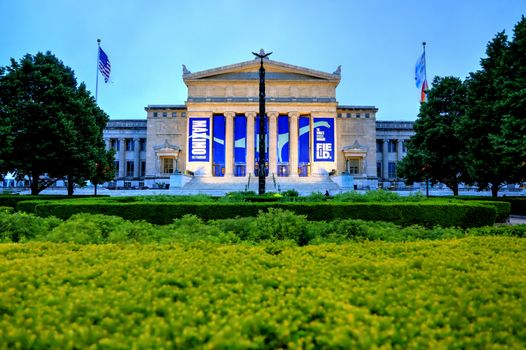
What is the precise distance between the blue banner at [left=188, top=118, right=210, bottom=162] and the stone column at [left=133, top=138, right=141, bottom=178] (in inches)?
742

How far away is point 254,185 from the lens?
42719 millimetres

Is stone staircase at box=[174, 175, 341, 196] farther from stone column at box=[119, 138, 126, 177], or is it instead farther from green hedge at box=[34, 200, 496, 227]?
stone column at box=[119, 138, 126, 177]

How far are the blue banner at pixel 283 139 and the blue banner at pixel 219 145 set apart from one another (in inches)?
320

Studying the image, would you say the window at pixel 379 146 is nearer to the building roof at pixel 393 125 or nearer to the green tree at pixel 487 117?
the building roof at pixel 393 125

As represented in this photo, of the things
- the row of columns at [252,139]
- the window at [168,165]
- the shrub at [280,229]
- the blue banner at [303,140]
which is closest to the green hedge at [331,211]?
the shrub at [280,229]

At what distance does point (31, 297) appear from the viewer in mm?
3717

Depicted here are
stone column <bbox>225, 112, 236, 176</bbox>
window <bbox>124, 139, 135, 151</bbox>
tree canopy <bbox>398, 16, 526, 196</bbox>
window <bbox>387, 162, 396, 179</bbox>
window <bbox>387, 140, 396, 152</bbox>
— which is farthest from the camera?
window <bbox>387, 140, 396, 152</bbox>

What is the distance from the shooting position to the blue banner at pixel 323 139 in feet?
163

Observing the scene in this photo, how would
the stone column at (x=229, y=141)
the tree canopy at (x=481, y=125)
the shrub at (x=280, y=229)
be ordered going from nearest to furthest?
1. the shrub at (x=280, y=229)
2. the tree canopy at (x=481, y=125)
3. the stone column at (x=229, y=141)

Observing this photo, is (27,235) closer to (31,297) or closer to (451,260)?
(31,297)

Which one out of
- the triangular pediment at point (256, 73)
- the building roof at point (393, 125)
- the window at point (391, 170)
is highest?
the triangular pediment at point (256, 73)

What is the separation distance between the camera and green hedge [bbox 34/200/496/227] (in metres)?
14.2

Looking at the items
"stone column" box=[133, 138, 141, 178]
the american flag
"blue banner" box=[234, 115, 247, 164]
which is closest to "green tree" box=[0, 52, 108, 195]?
the american flag

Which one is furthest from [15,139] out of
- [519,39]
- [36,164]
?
[519,39]
